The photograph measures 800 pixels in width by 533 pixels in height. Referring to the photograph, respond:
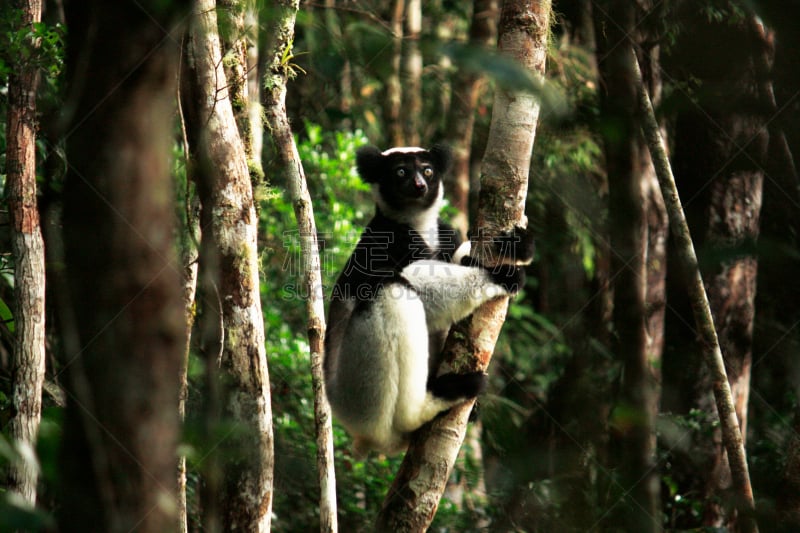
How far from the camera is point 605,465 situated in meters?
1.46

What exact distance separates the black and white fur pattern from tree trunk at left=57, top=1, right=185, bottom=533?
2.65 metres

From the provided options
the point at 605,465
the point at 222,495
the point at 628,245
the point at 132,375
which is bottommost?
the point at 222,495

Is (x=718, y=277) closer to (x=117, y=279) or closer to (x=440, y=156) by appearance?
(x=440, y=156)

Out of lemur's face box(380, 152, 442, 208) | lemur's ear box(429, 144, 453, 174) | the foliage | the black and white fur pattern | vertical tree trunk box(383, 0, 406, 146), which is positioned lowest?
the black and white fur pattern

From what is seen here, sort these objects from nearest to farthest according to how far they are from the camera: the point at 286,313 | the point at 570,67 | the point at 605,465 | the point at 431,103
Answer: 1. the point at 605,465
2. the point at 286,313
3. the point at 570,67
4. the point at 431,103

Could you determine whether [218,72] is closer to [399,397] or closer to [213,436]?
[399,397]

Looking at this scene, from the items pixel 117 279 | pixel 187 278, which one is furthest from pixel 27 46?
pixel 117 279

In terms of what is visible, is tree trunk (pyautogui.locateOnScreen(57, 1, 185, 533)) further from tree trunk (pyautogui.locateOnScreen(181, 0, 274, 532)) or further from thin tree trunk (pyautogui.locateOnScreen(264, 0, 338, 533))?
thin tree trunk (pyautogui.locateOnScreen(264, 0, 338, 533))

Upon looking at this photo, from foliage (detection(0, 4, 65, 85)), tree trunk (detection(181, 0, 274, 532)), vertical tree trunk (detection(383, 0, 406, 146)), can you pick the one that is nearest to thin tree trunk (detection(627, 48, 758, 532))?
tree trunk (detection(181, 0, 274, 532))

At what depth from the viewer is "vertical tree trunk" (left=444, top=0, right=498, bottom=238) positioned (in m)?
8.67

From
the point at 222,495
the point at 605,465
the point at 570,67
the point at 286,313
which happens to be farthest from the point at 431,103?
the point at 605,465

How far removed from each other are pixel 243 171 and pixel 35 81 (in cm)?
139

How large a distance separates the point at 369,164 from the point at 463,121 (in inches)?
169

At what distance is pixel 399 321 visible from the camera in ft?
13.0
